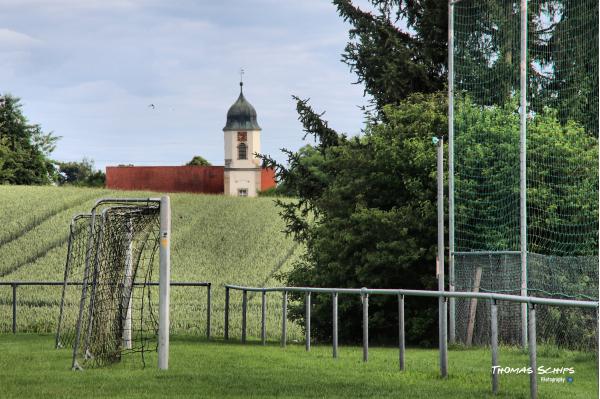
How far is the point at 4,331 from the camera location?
94.2 feet

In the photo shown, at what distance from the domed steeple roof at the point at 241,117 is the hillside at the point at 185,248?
72.7m

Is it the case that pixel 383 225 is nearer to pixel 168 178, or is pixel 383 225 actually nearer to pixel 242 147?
pixel 168 178

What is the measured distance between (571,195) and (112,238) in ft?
29.6

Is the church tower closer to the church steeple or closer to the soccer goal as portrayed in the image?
the church steeple

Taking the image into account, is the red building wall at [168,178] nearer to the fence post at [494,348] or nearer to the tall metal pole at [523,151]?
the tall metal pole at [523,151]

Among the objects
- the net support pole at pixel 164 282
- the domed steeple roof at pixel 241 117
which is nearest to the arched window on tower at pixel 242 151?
the domed steeple roof at pixel 241 117

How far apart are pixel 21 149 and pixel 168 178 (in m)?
14.7

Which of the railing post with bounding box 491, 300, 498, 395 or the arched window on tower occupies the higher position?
the arched window on tower

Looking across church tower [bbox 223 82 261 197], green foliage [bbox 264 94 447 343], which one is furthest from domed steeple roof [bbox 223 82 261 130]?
green foliage [bbox 264 94 447 343]

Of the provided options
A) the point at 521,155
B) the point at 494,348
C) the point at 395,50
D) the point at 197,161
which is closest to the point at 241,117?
the point at 197,161

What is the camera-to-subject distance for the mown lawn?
1181 centimetres

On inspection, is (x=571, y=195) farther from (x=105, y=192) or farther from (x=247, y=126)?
(x=247, y=126)

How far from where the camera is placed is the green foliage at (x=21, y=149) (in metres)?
98.9

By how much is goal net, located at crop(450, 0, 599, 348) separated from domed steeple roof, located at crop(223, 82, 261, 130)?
12695 centimetres
